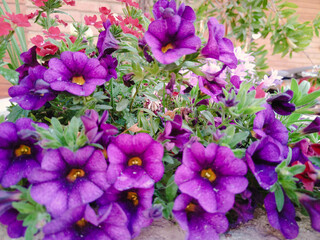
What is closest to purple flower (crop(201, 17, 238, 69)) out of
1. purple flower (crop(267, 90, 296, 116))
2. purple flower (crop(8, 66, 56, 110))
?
purple flower (crop(267, 90, 296, 116))

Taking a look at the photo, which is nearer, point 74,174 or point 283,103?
point 74,174

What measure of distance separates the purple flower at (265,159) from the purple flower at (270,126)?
43 millimetres

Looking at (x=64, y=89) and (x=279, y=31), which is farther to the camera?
(x=279, y=31)

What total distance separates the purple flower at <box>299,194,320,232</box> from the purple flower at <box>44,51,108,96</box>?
46 cm

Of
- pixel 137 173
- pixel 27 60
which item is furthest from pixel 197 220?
pixel 27 60

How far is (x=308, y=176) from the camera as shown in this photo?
0.46 m

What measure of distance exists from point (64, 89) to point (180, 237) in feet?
1.22

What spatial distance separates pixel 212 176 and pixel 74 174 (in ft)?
0.83

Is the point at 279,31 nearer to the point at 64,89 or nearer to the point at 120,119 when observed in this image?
the point at 120,119

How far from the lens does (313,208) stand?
0.44m

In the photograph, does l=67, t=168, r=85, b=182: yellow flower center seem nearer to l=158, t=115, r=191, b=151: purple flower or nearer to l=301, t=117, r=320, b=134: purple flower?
l=158, t=115, r=191, b=151: purple flower

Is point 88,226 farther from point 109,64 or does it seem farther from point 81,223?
point 109,64

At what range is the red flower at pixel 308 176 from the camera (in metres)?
0.43

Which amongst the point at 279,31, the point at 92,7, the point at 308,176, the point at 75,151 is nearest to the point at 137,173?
the point at 75,151
